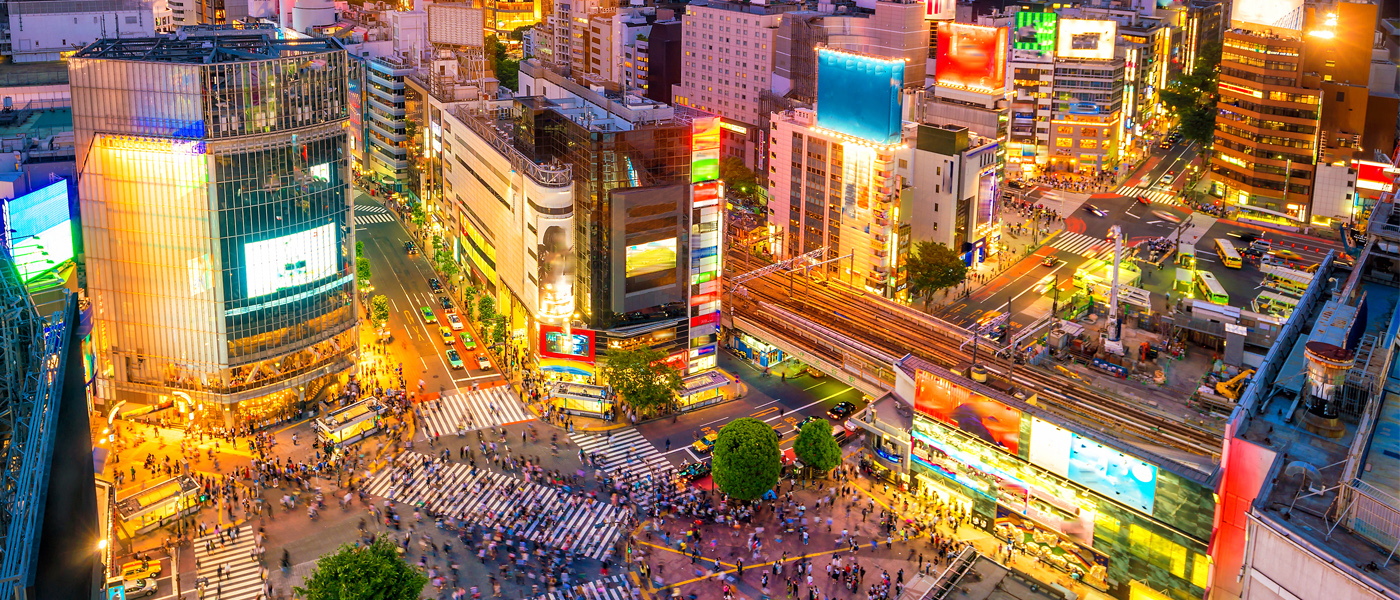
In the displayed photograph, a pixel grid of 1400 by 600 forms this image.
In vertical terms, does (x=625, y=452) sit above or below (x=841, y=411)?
below

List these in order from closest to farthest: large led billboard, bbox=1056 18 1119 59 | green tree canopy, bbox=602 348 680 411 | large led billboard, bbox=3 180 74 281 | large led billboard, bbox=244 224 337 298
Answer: large led billboard, bbox=244 224 337 298
large led billboard, bbox=3 180 74 281
green tree canopy, bbox=602 348 680 411
large led billboard, bbox=1056 18 1119 59

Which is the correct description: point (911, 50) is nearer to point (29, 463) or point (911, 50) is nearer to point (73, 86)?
point (73, 86)

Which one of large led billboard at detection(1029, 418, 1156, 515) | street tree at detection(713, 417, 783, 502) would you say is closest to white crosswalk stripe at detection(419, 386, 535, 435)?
street tree at detection(713, 417, 783, 502)

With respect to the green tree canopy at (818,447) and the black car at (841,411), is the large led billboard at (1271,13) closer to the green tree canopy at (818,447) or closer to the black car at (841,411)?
the black car at (841,411)

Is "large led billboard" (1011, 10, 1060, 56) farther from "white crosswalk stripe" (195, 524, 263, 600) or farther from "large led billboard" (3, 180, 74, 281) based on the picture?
"white crosswalk stripe" (195, 524, 263, 600)

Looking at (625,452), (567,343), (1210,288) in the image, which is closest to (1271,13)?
(1210,288)

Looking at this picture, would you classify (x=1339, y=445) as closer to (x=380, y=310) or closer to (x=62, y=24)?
(x=380, y=310)

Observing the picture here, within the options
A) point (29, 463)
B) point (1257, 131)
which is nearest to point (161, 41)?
point (29, 463)

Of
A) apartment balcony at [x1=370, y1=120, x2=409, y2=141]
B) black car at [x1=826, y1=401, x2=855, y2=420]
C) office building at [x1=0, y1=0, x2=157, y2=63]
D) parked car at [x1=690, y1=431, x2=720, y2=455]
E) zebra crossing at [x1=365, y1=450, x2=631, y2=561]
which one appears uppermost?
office building at [x1=0, y1=0, x2=157, y2=63]
